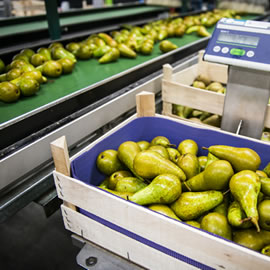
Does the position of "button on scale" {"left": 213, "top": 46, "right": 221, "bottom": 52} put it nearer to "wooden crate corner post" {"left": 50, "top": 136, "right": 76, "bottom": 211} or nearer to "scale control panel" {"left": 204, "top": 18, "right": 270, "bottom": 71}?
"scale control panel" {"left": 204, "top": 18, "right": 270, "bottom": 71}

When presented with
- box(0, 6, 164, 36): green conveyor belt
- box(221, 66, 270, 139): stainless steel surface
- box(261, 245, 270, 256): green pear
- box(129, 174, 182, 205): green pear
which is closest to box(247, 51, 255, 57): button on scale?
box(221, 66, 270, 139): stainless steel surface

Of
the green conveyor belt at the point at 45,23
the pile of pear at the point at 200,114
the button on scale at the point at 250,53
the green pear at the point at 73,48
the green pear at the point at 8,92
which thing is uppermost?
the button on scale at the point at 250,53

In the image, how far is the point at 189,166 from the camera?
1102mm

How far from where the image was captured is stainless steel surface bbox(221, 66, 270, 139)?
1.32 m

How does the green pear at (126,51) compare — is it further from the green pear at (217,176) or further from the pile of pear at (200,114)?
the green pear at (217,176)

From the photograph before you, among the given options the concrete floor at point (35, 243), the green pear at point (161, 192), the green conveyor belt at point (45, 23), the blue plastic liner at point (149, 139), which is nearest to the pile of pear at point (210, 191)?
the green pear at point (161, 192)

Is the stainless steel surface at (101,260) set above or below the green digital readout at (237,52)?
below

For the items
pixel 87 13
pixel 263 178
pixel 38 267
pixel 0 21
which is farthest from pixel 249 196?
pixel 87 13

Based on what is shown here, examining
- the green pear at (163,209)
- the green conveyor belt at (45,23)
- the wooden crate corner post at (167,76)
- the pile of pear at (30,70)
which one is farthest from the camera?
the green conveyor belt at (45,23)

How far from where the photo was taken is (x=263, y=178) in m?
1.00

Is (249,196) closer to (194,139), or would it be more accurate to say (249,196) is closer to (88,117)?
(194,139)

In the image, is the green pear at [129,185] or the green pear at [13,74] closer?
the green pear at [129,185]

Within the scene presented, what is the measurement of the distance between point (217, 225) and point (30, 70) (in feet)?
4.90

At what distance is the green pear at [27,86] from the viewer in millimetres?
1591
